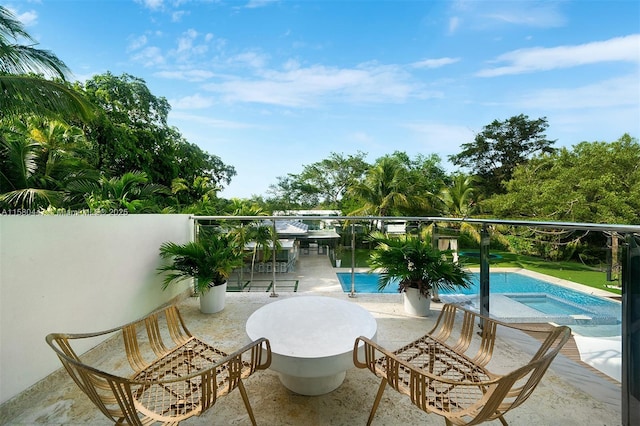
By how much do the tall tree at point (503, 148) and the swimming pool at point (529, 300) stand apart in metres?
14.7

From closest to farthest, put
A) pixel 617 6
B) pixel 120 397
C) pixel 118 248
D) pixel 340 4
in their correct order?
pixel 120 397
pixel 118 248
pixel 340 4
pixel 617 6

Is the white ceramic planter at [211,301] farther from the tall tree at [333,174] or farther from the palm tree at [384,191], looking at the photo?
the tall tree at [333,174]

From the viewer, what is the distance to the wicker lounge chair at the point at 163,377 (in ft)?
3.63

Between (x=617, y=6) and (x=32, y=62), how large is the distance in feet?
53.7

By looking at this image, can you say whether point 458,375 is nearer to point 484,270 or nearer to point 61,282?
point 484,270

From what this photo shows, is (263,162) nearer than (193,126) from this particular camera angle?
No

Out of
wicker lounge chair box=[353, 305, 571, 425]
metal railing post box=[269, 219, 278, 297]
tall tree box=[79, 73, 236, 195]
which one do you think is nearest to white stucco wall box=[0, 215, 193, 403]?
metal railing post box=[269, 219, 278, 297]

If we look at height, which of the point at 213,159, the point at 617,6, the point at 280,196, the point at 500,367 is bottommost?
the point at 500,367

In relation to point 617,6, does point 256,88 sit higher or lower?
lower

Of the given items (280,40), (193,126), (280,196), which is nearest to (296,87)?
(280,40)

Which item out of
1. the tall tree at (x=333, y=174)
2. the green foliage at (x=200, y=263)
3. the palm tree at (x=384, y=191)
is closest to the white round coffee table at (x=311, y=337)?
the green foliage at (x=200, y=263)

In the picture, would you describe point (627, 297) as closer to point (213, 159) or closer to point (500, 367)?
point (500, 367)

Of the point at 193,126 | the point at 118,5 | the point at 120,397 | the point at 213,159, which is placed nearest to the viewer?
the point at 120,397

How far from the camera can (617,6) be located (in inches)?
362
